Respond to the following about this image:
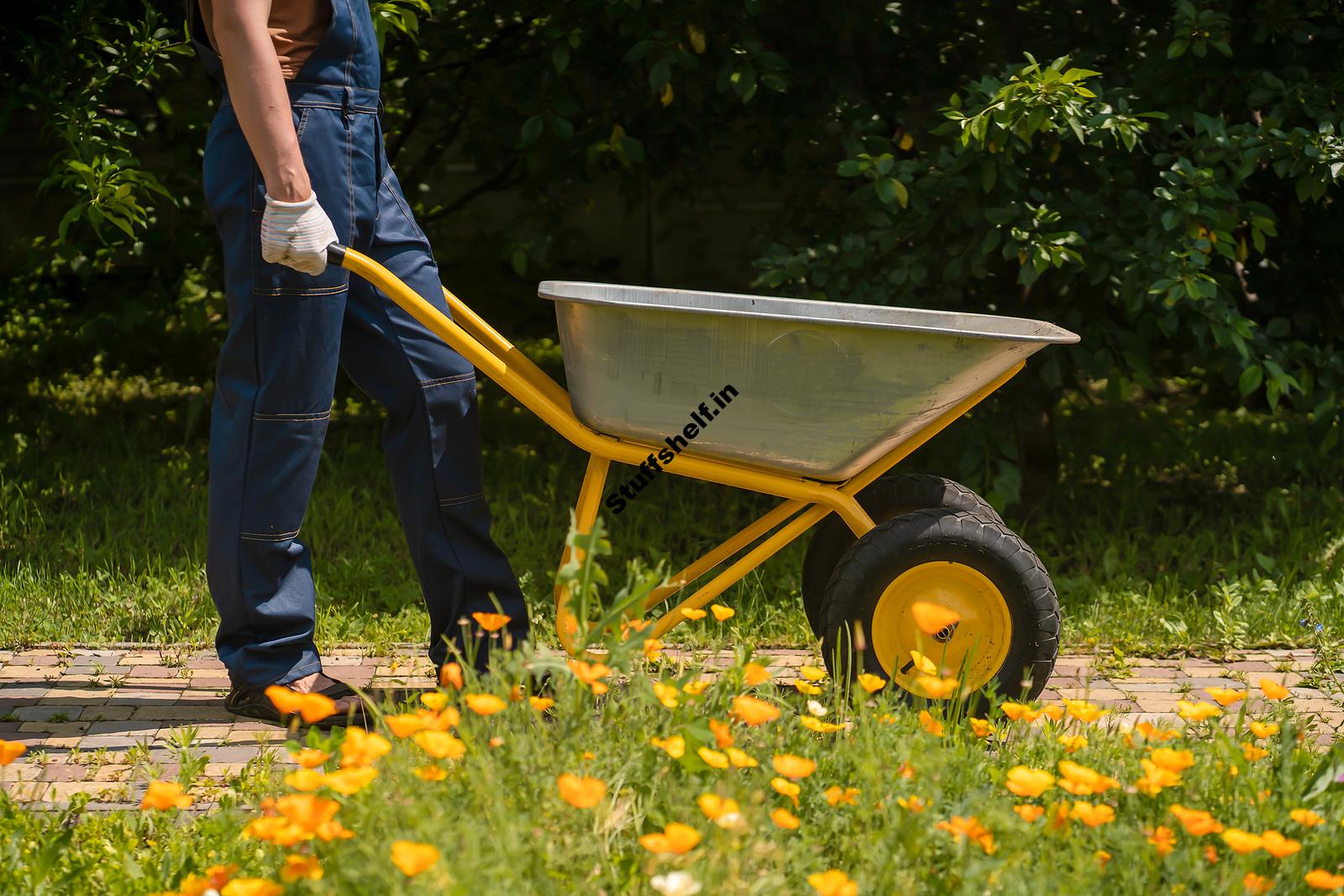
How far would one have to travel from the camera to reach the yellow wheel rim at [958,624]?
8.96 ft

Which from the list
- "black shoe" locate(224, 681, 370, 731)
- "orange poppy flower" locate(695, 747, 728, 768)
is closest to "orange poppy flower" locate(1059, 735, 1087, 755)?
"orange poppy flower" locate(695, 747, 728, 768)

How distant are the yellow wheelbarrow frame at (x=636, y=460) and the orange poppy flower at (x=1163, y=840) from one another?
3.34 ft

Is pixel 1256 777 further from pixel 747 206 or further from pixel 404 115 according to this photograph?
pixel 747 206

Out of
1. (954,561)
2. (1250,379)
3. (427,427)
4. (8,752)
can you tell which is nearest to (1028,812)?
(954,561)

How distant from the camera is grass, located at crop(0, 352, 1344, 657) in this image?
3.58 meters

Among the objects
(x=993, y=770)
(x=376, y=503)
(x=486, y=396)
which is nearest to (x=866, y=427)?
(x=993, y=770)

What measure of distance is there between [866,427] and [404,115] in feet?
9.91

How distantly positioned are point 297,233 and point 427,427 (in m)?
0.51

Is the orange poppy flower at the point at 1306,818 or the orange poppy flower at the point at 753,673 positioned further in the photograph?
the orange poppy flower at the point at 753,673

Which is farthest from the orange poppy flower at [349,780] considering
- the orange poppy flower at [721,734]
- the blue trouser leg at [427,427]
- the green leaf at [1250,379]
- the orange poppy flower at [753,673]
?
the green leaf at [1250,379]

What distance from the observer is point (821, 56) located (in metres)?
4.22

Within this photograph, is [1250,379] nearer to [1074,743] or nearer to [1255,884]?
[1074,743]

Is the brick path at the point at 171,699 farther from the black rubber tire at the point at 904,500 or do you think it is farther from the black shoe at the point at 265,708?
the black rubber tire at the point at 904,500

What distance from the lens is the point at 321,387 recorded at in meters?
2.80
